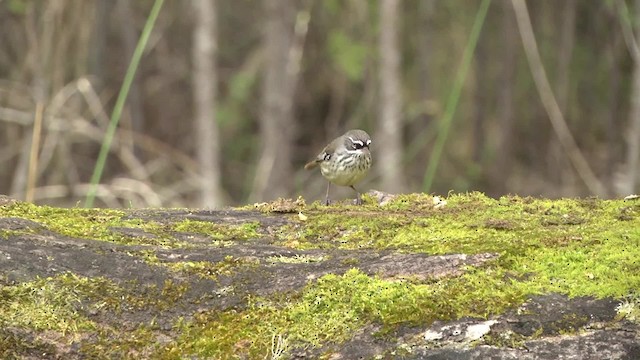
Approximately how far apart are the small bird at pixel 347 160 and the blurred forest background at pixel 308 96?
9.59ft

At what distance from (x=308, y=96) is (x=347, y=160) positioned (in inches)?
292

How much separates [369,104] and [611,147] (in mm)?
3184

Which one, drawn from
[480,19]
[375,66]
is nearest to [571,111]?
[375,66]

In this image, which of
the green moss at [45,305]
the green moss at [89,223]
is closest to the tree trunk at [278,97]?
the green moss at [89,223]

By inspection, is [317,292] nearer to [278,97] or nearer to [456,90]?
[456,90]

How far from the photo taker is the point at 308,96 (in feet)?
46.0

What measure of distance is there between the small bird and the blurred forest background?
292 cm

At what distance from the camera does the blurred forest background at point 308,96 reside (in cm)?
1045

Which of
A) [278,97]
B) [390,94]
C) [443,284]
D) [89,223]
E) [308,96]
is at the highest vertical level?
[308,96]

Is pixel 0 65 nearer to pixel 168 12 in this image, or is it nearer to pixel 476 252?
pixel 168 12

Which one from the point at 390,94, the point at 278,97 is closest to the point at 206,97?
the point at 278,97

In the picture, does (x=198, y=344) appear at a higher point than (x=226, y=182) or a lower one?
lower

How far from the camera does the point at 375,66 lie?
12352mm

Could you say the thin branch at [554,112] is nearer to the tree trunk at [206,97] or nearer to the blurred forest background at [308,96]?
the blurred forest background at [308,96]
